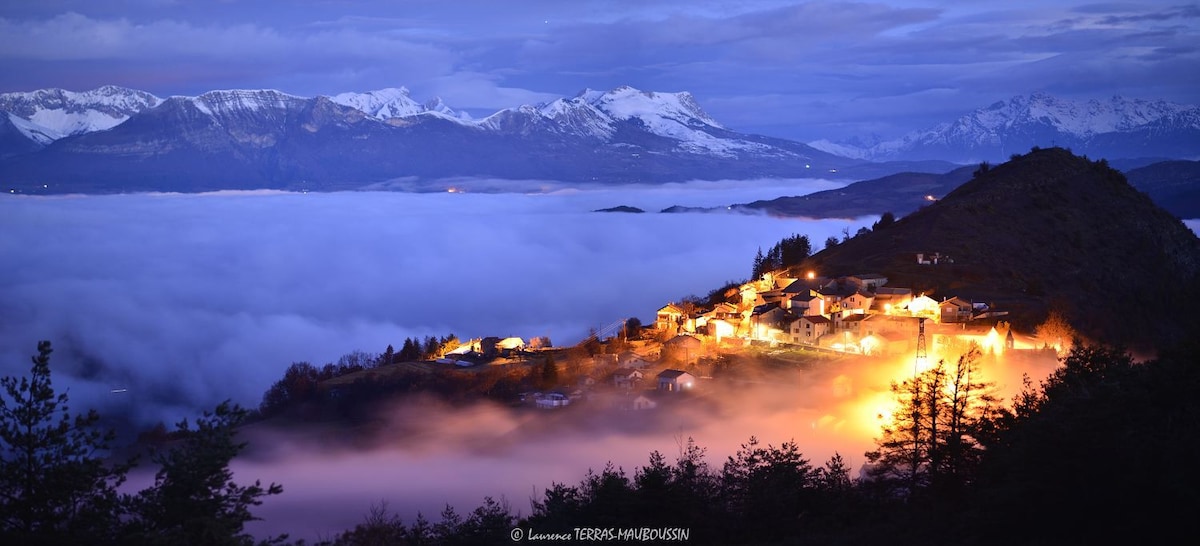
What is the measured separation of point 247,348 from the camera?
81.3m

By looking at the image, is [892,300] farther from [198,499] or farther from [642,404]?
[198,499]

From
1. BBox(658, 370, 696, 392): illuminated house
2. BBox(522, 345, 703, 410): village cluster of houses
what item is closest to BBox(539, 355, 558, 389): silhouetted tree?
BBox(522, 345, 703, 410): village cluster of houses

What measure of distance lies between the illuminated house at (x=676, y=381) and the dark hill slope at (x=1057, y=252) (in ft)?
46.4

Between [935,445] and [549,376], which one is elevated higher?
[549,376]

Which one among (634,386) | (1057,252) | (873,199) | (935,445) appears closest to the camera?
(935,445)

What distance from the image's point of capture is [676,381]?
1366 inches

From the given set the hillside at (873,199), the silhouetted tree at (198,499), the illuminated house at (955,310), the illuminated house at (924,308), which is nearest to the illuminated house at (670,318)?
the illuminated house at (924,308)

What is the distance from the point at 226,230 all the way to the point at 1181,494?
167966 millimetres

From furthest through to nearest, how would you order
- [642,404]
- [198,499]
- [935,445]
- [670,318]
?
[670,318]
[642,404]
[935,445]
[198,499]

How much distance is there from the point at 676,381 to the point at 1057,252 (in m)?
27.2

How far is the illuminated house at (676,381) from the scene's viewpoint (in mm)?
34406

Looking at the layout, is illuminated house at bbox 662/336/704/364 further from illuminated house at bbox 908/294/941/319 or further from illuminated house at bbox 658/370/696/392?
illuminated house at bbox 908/294/941/319

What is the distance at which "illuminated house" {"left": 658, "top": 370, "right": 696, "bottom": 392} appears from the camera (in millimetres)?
34406

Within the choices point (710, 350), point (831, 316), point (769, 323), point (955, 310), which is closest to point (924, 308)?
point (955, 310)
